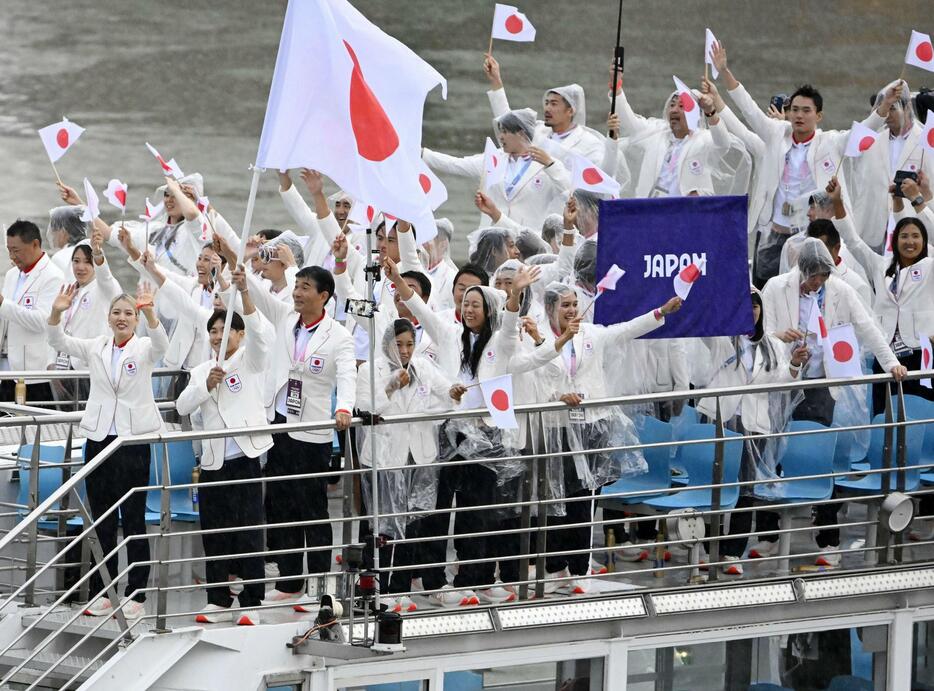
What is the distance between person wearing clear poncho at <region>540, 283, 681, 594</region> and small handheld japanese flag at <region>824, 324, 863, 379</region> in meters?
0.94

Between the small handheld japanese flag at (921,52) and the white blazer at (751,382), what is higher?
the small handheld japanese flag at (921,52)

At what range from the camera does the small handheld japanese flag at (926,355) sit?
9719 mm

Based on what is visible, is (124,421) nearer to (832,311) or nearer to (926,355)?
(832,311)

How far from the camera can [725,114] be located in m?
11.5

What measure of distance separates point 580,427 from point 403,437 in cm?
91

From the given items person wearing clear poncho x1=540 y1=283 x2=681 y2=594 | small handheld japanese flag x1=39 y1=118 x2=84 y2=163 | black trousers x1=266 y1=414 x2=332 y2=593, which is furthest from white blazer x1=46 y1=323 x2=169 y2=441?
person wearing clear poncho x1=540 y1=283 x2=681 y2=594

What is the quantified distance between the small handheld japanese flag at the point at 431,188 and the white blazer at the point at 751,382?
205 cm

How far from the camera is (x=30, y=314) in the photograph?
10.9 meters

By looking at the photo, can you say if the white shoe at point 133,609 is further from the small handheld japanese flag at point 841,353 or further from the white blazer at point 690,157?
the white blazer at point 690,157

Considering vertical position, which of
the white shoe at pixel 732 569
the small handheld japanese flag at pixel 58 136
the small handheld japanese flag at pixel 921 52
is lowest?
the white shoe at pixel 732 569

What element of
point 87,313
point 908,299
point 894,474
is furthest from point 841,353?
point 87,313

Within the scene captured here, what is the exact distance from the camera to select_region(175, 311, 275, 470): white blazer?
8.37 m

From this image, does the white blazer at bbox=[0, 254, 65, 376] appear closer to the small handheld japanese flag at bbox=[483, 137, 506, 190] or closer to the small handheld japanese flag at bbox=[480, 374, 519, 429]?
the small handheld japanese flag at bbox=[483, 137, 506, 190]

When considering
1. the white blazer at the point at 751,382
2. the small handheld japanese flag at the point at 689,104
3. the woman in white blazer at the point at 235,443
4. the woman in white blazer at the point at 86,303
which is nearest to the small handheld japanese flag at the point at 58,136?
the woman in white blazer at the point at 86,303
